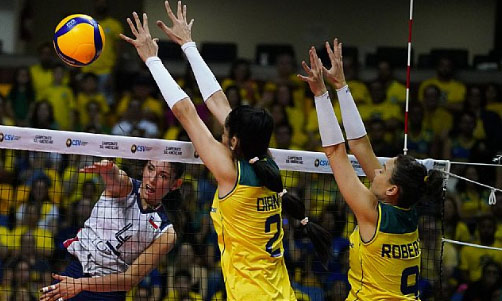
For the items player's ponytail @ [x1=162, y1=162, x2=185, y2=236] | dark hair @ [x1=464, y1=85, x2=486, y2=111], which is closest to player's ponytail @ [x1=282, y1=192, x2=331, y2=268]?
player's ponytail @ [x1=162, y1=162, x2=185, y2=236]

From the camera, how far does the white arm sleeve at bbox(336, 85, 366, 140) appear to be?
5.87 m

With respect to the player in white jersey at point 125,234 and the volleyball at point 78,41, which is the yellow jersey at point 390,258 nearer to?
the player in white jersey at point 125,234

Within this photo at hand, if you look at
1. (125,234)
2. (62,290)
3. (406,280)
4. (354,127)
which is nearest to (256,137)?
(354,127)

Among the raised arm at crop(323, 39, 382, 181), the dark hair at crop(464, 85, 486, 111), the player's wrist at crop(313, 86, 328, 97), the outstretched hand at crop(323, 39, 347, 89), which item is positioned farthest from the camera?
the dark hair at crop(464, 85, 486, 111)

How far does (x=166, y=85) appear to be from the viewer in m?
5.56

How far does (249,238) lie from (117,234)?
141cm

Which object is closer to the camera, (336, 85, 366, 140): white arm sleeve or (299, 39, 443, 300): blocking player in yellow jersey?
(299, 39, 443, 300): blocking player in yellow jersey

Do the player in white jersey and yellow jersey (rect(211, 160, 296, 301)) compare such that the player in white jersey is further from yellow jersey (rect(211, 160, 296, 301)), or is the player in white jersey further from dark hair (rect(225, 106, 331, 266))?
dark hair (rect(225, 106, 331, 266))

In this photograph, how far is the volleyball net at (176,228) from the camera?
8703 millimetres

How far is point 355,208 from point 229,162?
2.60ft

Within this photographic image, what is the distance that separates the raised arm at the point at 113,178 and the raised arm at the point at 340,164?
1.57 meters

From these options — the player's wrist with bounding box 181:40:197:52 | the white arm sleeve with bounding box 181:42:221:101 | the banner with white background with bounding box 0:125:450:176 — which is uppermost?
the player's wrist with bounding box 181:40:197:52

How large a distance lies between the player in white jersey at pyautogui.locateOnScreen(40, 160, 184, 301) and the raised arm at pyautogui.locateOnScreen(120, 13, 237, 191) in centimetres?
99

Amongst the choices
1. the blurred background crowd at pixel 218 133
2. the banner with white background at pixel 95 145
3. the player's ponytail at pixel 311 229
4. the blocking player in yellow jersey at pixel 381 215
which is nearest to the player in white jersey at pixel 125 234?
the banner with white background at pixel 95 145
